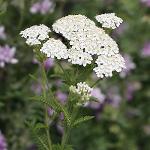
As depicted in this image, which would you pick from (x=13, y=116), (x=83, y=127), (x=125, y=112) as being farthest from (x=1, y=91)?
(x=125, y=112)

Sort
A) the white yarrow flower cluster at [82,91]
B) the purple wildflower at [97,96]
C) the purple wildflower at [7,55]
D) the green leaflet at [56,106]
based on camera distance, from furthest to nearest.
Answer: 1. the purple wildflower at [97,96]
2. the purple wildflower at [7,55]
3. the green leaflet at [56,106]
4. the white yarrow flower cluster at [82,91]

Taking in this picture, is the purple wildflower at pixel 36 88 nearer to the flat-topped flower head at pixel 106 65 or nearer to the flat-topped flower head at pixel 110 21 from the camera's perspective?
the flat-topped flower head at pixel 110 21

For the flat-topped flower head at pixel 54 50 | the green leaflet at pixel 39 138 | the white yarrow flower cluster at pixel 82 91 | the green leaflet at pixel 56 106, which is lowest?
the green leaflet at pixel 39 138

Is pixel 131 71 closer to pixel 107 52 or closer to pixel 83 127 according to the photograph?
pixel 83 127

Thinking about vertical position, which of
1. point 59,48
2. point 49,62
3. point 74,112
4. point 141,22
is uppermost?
point 59,48

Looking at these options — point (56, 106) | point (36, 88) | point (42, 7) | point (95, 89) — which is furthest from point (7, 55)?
point (56, 106)

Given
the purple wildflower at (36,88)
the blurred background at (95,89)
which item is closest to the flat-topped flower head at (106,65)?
the blurred background at (95,89)
